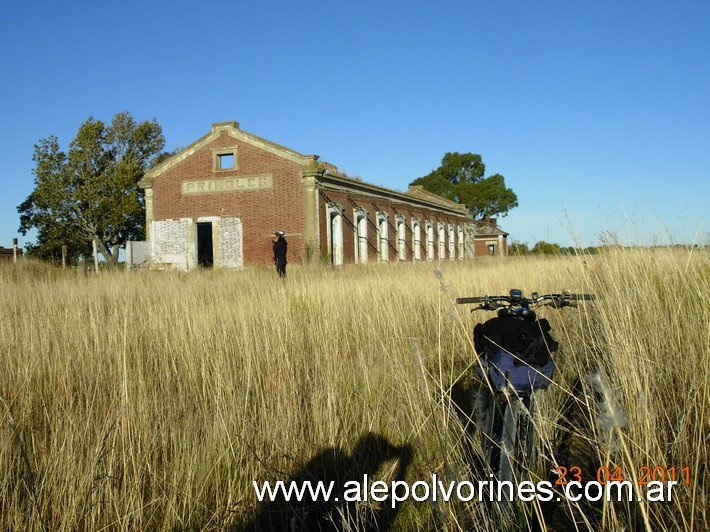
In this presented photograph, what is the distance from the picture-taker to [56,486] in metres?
2.25

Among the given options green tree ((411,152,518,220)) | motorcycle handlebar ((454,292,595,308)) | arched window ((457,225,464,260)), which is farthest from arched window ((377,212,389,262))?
green tree ((411,152,518,220))

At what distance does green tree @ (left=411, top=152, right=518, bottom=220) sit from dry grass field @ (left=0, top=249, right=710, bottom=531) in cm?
5969

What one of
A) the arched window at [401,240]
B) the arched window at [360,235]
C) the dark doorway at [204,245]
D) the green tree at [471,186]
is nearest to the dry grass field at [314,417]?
the dark doorway at [204,245]

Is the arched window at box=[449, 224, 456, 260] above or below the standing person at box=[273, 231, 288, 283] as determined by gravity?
above

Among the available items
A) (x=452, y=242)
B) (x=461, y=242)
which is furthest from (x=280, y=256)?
(x=461, y=242)

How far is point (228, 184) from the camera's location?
73.9ft

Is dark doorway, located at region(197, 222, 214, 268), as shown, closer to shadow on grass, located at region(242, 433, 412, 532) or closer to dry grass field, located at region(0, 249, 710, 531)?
dry grass field, located at region(0, 249, 710, 531)

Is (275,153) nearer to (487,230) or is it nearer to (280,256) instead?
(280,256)

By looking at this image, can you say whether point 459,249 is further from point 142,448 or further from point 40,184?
point 142,448

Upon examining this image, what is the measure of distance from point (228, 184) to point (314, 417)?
67.5 ft

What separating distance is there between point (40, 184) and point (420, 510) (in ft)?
132

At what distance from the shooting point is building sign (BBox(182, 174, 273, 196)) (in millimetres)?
21922

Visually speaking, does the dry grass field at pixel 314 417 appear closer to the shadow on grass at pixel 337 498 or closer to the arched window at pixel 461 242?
the shadow on grass at pixel 337 498

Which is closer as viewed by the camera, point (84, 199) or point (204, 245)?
point (204, 245)
